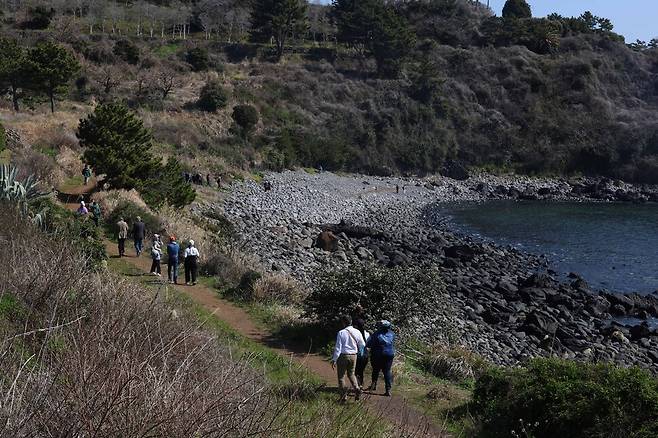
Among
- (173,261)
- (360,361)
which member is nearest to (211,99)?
(173,261)

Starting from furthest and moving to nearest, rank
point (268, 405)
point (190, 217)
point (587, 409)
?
1. point (190, 217)
2. point (587, 409)
3. point (268, 405)

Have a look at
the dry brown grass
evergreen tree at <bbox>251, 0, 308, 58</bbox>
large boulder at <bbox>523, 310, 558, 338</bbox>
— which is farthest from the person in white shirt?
evergreen tree at <bbox>251, 0, 308, 58</bbox>

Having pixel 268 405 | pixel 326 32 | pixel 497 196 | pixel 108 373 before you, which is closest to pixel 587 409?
pixel 268 405

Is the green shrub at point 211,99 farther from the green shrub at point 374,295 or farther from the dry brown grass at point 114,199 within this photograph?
the green shrub at point 374,295

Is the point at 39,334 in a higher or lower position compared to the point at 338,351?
higher

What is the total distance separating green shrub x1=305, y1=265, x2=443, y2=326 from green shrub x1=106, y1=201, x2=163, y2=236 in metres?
11.0

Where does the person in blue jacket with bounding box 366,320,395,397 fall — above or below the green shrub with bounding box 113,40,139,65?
below

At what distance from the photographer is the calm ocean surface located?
33.4 m

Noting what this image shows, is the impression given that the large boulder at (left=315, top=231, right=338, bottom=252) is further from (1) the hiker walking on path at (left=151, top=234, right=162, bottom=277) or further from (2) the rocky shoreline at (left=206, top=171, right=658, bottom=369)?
(1) the hiker walking on path at (left=151, top=234, right=162, bottom=277)

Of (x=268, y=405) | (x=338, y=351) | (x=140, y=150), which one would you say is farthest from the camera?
(x=140, y=150)

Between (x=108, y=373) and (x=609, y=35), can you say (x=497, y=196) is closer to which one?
(x=609, y=35)

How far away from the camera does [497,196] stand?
2436 inches

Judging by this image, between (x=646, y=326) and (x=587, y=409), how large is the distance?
59.2 ft

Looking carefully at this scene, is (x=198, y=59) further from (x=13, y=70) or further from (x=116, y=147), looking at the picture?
(x=116, y=147)
